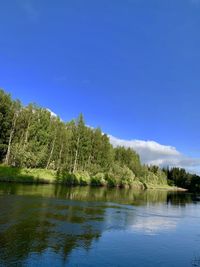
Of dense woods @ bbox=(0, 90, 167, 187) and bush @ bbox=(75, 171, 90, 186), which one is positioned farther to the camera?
bush @ bbox=(75, 171, 90, 186)

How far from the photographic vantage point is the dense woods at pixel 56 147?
85356 millimetres

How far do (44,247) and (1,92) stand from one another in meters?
76.7

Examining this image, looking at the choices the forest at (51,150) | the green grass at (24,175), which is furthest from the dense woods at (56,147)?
the green grass at (24,175)

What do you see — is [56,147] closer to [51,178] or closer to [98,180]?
[98,180]

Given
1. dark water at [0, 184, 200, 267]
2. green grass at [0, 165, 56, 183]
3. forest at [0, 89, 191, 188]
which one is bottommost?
dark water at [0, 184, 200, 267]

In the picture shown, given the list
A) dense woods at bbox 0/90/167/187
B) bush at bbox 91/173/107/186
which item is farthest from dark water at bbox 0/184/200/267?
bush at bbox 91/173/107/186

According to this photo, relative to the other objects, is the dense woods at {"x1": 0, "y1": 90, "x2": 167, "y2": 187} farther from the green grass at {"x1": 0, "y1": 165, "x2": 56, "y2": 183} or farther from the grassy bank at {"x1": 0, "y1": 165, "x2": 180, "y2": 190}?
the green grass at {"x1": 0, "y1": 165, "x2": 56, "y2": 183}

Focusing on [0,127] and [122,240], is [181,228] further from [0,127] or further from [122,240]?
[0,127]

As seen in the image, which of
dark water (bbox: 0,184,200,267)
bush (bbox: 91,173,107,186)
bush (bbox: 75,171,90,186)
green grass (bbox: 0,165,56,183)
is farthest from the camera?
bush (bbox: 91,173,107,186)

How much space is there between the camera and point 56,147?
11462cm

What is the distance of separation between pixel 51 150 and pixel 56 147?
4.41 metres

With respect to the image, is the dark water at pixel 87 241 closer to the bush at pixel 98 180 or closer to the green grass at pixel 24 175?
the green grass at pixel 24 175

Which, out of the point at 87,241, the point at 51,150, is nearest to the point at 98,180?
the point at 51,150

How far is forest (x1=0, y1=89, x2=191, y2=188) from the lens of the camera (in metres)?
83.2
